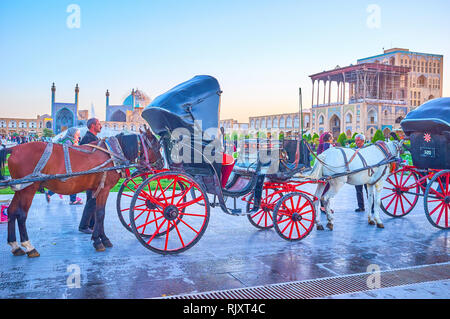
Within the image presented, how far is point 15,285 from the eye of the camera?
11.1 ft

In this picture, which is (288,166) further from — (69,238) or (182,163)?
(69,238)

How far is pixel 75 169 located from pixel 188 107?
56.4 inches

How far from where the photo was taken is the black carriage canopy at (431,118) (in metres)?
5.56

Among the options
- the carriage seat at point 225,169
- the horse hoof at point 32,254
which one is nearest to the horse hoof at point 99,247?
the horse hoof at point 32,254

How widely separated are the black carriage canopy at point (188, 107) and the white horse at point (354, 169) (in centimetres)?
201

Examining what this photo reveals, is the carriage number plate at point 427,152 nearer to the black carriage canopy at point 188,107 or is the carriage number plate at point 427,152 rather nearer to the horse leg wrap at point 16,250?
the black carriage canopy at point 188,107

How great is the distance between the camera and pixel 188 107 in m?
4.37

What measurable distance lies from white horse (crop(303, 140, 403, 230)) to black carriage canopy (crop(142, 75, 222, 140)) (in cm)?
201

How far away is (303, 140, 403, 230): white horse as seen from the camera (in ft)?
19.3

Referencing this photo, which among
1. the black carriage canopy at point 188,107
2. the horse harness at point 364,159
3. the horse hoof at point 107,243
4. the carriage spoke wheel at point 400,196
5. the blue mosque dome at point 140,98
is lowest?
the horse hoof at point 107,243

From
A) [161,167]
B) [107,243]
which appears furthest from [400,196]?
[107,243]

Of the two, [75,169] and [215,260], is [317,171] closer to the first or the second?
[215,260]

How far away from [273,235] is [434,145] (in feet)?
9.00

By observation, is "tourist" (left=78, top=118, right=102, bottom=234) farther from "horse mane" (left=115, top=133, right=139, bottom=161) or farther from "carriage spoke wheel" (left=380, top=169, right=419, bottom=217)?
"carriage spoke wheel" (left=380, top=169, right=419, bottom=217)
